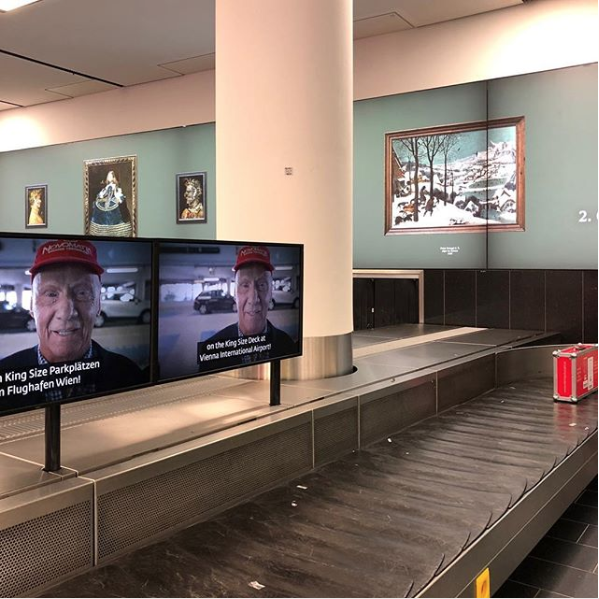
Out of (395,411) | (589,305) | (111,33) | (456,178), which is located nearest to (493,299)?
(589,305)

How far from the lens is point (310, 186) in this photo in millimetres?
3141

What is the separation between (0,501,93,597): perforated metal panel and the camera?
5.01ft

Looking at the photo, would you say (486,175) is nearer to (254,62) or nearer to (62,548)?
(254,62)

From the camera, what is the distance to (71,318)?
1.71 metres

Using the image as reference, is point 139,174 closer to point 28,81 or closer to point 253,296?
point 28,81

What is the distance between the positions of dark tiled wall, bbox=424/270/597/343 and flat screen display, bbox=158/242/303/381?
11.5ft

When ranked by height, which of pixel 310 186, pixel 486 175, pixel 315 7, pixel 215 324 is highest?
pixel 315 7

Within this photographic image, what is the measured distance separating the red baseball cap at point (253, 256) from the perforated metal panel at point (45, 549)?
1.00 meters

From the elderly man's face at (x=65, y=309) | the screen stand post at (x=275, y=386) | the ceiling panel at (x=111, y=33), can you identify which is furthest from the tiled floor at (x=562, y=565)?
the ceiling panel at (x=111, y=33)

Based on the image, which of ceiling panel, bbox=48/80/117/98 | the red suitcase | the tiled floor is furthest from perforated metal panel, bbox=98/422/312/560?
ceiling panel, bbox=48/80/117/98

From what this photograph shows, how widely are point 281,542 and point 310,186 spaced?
1.76 meters

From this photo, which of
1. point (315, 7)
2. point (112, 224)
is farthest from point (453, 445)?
point (112, 224)

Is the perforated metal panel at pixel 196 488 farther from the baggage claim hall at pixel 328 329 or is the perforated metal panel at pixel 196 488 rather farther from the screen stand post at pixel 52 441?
the screen stand post at pixel 52 441

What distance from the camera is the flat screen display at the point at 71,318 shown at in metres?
1.59
